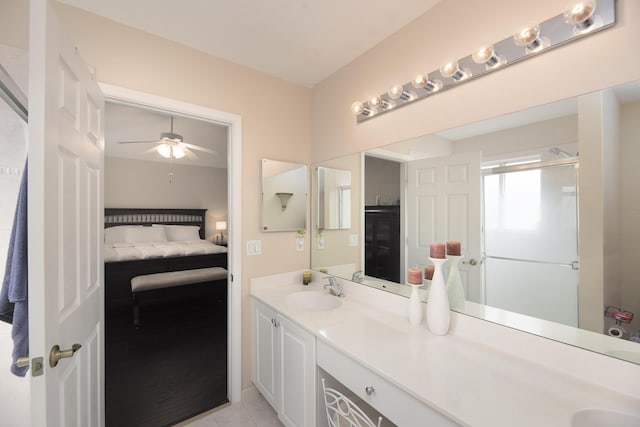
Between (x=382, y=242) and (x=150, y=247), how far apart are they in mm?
4397

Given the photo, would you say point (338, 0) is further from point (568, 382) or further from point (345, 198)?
point (568, 382)

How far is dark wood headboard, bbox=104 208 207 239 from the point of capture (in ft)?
17.4

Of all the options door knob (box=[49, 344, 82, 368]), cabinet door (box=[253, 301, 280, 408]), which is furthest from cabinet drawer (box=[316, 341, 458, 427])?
door knob (box=[49, 344, 82, 368])

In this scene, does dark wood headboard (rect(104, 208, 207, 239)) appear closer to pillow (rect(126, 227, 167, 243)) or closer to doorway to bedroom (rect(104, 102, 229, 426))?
doorway to bedroom (rect(104, 102, 229, 426))

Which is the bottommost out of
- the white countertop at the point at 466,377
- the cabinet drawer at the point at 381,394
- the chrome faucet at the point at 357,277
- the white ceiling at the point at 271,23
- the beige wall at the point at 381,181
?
the cabinet drawer at the point at 381,394

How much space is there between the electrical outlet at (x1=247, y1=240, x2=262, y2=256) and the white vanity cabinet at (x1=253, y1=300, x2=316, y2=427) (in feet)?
1.20

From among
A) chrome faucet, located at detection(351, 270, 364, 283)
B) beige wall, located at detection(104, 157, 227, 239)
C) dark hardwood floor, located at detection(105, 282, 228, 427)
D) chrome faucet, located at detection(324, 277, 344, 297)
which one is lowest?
dark hardwood floor, located at detection(105, 282, 228, 427)

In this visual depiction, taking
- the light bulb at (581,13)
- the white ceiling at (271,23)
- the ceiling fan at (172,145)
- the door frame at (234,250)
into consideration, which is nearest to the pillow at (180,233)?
the ceiling fan at (172,145)

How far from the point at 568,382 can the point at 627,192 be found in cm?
69

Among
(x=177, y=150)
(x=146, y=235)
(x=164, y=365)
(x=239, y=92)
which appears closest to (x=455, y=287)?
(x=239, y=92)

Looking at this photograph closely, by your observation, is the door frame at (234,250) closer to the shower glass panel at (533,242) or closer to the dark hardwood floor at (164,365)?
the dark hardwood floor at (164,365)

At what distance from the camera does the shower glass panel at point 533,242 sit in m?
1.02

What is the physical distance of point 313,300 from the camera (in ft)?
6.41

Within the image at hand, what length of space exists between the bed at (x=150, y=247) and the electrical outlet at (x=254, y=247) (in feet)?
9.18
